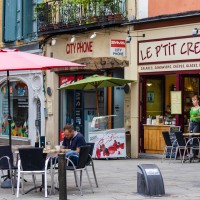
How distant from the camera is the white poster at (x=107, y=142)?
1998 centimetres

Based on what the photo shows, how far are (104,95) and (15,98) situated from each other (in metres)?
6.29

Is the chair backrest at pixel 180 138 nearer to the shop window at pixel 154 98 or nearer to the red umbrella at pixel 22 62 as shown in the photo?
the shop window at pixel 154 98

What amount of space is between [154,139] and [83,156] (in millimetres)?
8766

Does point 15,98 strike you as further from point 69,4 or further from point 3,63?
point 3,63

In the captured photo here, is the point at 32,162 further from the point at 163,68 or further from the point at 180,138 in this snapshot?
the point at 163,68

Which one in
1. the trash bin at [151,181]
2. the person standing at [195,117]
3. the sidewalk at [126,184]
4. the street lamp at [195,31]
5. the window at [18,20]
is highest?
the window at [18,20]

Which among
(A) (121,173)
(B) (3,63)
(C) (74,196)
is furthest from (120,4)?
(C) (74,196)

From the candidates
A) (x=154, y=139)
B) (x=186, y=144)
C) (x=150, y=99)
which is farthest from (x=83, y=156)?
(x=150, y=99)

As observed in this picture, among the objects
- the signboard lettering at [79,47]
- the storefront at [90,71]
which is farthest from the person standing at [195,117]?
the signboard lettering at [79,47]

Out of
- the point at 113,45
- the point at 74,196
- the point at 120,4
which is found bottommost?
the point at 74,196

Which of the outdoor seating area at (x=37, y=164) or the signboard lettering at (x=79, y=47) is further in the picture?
the signboard lettering at (x=79, y=47)

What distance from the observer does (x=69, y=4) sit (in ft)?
74.9

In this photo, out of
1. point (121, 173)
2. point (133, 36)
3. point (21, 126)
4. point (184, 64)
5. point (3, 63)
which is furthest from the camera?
point (21, 126)

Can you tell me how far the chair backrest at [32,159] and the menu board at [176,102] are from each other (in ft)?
28.2
